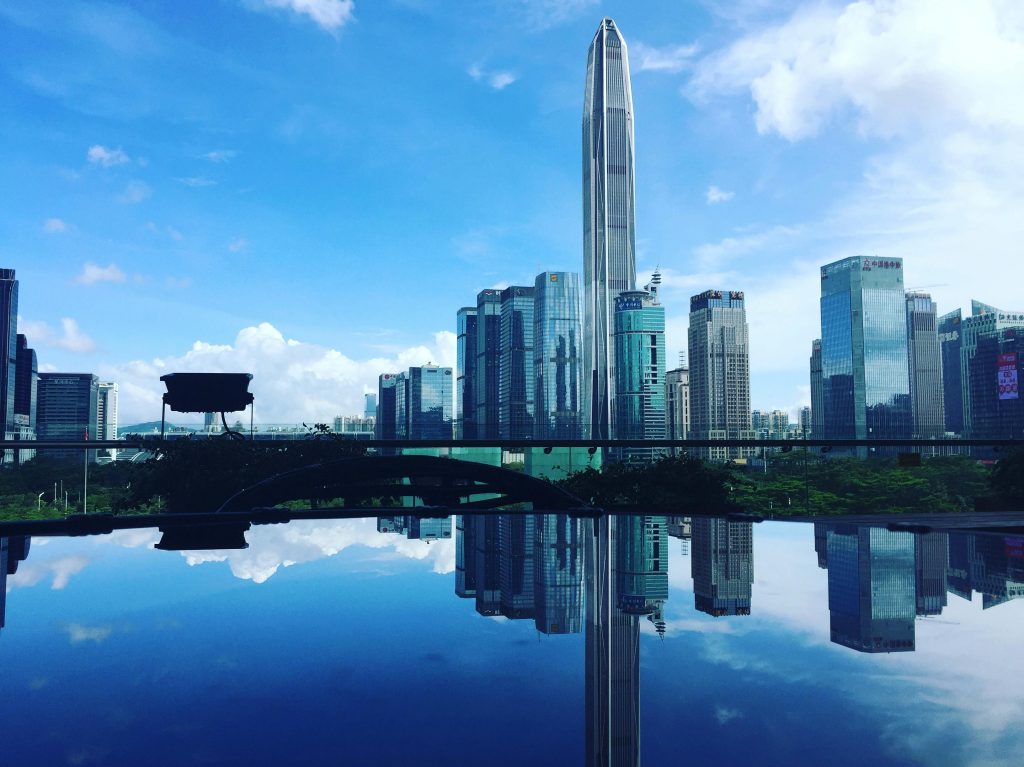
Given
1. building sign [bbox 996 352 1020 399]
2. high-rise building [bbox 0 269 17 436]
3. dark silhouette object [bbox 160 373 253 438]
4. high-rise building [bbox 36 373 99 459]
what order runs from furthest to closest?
1. building sign [bbox 996 352 1020 399]
2. high-rise building [bbox 36 373 99 459]
3. high-rise building [bbox 0 269 17 436]
4. dark silhouette object [bbox 160 373 253 438]

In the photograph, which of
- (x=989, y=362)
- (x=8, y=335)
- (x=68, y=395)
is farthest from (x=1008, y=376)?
(x=8, y=335)

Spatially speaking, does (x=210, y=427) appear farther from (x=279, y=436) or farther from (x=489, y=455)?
(x=489, y=455)

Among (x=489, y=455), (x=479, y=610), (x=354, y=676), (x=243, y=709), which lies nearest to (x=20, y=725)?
(x=243, y=709)

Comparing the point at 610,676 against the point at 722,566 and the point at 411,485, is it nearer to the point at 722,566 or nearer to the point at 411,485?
the point at 722,566

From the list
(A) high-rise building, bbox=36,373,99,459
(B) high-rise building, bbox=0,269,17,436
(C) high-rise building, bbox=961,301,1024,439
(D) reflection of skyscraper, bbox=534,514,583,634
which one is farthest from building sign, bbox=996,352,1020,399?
(B) high-rise building, bbox=0,269,17,436

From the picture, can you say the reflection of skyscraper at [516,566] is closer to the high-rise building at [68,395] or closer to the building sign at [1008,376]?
the high-rise building at [68,395]

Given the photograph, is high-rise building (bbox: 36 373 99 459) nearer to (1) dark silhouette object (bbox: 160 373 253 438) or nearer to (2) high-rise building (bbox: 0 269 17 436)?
(2) high-rise building (bbox: 0 269 17 436)
